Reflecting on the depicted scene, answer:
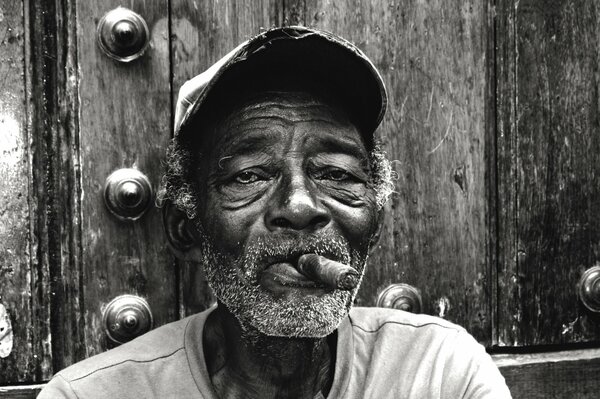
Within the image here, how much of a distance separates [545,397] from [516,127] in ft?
2.19

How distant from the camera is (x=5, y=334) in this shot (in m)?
1.61

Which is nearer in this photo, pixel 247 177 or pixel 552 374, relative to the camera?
pixel 247 177

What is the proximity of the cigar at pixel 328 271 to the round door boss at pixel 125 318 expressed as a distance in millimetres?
469

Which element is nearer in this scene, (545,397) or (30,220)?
(30,220)

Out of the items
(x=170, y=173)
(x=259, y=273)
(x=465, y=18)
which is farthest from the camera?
(x=465, y=18)

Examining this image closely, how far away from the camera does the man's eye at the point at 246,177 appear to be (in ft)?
4.86

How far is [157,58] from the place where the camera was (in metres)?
1.67

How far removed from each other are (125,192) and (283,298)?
1.57 ft

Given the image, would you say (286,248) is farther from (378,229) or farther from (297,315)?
(378,229)

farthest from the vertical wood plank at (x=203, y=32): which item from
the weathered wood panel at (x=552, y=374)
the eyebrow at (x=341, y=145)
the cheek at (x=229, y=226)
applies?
the weathered wood panel at (x=552, y=374)

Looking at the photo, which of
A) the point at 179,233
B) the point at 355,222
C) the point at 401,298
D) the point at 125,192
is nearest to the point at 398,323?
the point at 401,298

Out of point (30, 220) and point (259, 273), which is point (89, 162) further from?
point (259, 273)

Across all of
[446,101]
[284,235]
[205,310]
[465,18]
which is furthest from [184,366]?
[465,18]

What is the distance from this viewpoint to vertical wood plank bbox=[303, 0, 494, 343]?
1.79 m
